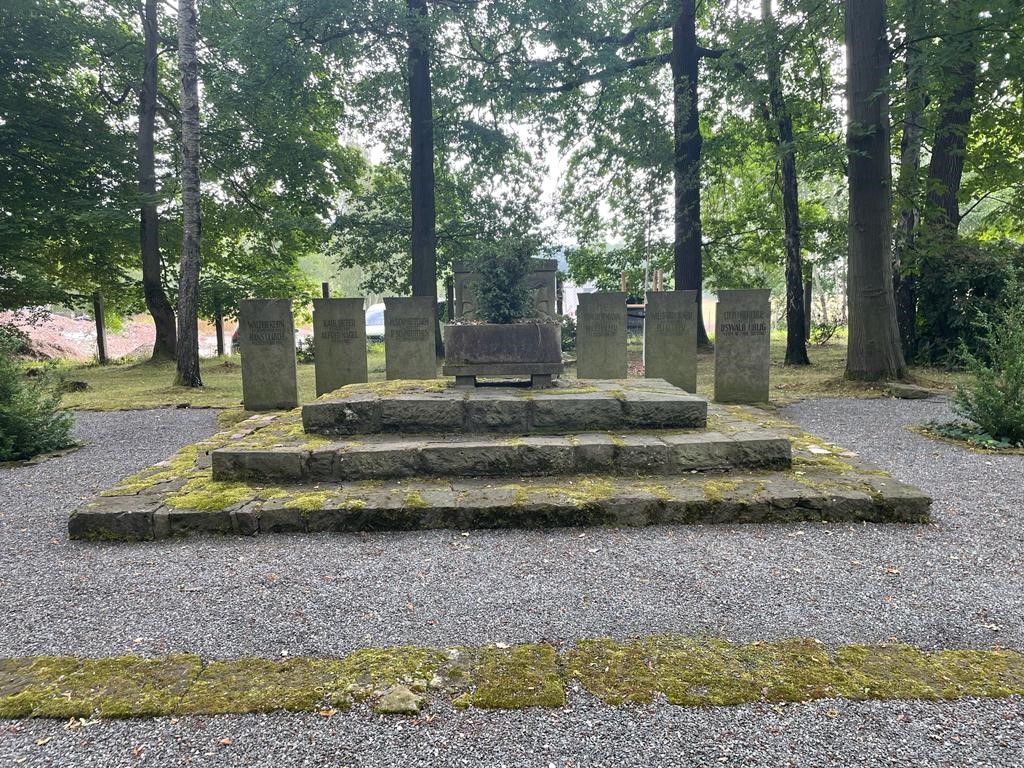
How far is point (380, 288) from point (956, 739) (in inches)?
690

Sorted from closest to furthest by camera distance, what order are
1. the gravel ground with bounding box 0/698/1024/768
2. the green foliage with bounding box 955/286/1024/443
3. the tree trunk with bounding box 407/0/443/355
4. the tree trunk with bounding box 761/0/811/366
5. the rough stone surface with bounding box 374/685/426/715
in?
the gravel ground with bounding box 0/698/1024/768 → the rough stone surface with bounding box 374/685/426/715 → the green foliage with bounding box 955/286/1024/443 → the tree trunk with bounding box 761/0/811/366 → the tree trunk with bounding box 407/0/443/355

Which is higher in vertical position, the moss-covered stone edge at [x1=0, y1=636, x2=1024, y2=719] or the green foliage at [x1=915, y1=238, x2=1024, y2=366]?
the green foliage at [x1=915, y1=238, x2=1024, y2=366]

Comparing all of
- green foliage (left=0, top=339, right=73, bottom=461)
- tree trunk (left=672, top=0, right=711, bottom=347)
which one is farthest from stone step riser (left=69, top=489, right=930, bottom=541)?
tree trunk (left=672, top=0, right=711, bottom=347)

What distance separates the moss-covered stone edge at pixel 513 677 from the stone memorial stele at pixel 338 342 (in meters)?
7.20

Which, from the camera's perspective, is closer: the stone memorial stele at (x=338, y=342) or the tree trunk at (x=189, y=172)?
the stone memorial stele at (x=338, y=342)

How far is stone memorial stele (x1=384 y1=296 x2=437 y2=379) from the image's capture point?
10.2 meters

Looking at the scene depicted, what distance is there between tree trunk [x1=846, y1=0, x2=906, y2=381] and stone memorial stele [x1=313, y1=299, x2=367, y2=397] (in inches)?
312

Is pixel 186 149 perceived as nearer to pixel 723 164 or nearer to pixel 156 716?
pixel 156 716

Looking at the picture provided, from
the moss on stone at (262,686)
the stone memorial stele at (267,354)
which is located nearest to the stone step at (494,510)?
the moss on stone at (262,686)

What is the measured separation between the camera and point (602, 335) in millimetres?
10234

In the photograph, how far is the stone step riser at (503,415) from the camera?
5270mm

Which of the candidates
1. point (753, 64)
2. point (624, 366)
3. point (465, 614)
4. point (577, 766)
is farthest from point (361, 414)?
point (753, 64)

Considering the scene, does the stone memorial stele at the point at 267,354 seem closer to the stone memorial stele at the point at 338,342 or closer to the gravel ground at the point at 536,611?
the stone memorial stele at the point at 338,342

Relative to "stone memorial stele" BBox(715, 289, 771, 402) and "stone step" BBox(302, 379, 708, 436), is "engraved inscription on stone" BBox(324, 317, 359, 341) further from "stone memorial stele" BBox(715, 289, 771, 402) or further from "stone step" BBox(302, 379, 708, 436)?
"stone memorial stele" BBox(715, 289, 771, 402)
